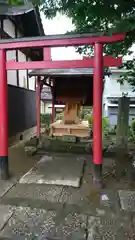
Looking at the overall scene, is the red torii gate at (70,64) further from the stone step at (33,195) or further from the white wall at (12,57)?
the white wall at (12,57)

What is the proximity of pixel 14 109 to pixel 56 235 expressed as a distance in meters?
6.17

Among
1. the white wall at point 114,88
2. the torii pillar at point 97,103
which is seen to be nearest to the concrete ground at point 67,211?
the torii pillar at point 97,103

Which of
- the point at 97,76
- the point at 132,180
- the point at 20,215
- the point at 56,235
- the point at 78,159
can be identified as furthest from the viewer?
the point at 78,159

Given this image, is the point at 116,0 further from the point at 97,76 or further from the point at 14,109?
the point at 14,109

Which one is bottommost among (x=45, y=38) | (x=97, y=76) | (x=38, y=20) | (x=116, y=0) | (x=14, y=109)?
(x=14, y=109)

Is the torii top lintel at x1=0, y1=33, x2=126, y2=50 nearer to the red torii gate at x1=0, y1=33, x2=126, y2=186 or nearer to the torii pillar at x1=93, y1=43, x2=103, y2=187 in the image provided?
the red torii gate at x1=0, y1=33, x2=126, y2=186

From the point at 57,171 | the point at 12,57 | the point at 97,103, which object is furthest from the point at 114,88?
the point at 97,103

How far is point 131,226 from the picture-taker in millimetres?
2543

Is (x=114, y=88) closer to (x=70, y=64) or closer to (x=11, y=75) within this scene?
(x=11, y=75)

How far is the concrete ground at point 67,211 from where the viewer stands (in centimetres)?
239

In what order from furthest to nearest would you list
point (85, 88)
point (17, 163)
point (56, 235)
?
1. point (85, 88)
2. point (17, 163)
3. point (56, 235)

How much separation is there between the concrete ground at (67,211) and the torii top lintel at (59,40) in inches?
105

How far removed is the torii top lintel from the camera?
3652 mm

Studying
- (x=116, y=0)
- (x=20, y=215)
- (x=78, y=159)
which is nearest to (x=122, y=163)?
(x=78, y=159)
